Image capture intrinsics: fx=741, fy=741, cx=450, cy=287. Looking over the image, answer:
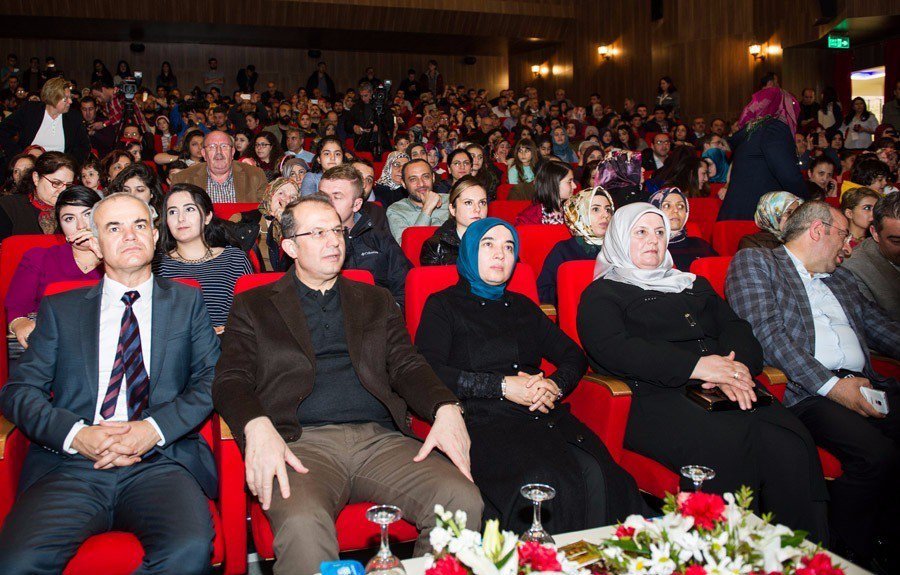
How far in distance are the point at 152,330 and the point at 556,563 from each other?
1.34 meters

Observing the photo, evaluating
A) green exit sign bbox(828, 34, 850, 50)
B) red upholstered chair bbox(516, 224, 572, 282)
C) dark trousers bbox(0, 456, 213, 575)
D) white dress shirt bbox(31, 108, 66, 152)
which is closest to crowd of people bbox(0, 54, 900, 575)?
dark trousers bbox(0, 456, 213, 575)

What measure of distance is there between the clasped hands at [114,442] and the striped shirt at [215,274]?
0.94 meters

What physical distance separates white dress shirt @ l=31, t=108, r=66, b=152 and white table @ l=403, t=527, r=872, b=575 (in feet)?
14.5

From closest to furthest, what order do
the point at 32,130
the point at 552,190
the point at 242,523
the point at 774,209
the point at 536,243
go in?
1. the point at 242,523
2. the point at 774,209
3. the point at 536,243
4. the point at 552,190
5. the point at 32,130

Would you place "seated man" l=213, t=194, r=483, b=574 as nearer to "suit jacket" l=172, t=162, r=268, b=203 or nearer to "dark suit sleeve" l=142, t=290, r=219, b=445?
"dark suit sleeve" l=142, t=290, r=219, b=445

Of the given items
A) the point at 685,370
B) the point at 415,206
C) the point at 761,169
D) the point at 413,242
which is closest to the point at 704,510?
the point at 685,370

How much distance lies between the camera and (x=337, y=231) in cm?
214

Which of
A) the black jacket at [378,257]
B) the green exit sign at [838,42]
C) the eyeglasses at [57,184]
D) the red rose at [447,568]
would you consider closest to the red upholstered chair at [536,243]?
the black jacket at [378,257]

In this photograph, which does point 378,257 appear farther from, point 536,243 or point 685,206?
point 685,206

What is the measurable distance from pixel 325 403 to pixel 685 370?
3.55 ft

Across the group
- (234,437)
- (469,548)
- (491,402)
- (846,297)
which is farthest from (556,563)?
(846,297)

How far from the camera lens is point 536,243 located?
3.61 m

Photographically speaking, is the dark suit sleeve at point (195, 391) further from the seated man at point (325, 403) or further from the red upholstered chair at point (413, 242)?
the red upholstered chair at point (413, 242)

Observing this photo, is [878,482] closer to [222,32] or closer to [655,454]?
[655,454]
